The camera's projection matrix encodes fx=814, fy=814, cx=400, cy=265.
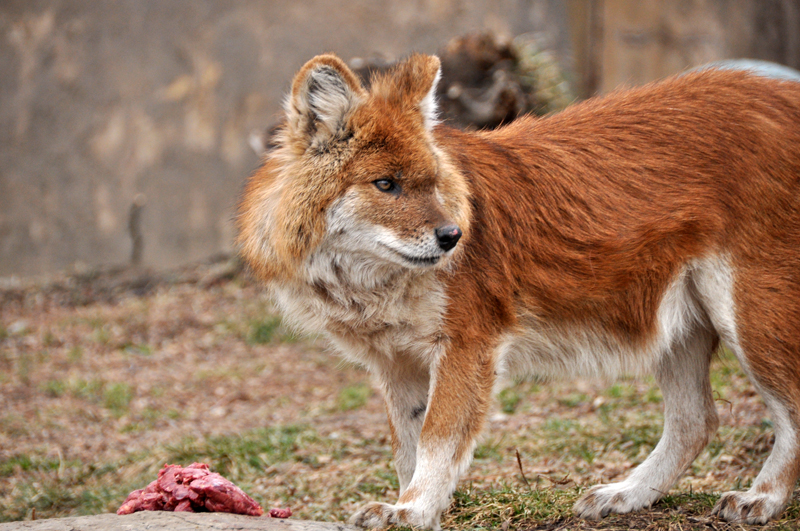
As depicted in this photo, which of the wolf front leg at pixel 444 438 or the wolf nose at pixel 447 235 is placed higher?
the wolf nose at pixel 447 235

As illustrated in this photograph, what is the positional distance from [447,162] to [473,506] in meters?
1.71

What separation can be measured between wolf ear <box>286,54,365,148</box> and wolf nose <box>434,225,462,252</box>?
686mm

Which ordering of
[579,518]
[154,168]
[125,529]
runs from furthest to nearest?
1. [154,168]
2. [579,518]
3. [125,529]

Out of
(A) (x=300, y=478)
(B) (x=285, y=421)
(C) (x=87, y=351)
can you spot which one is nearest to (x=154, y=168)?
(C) (x=87, y=351)

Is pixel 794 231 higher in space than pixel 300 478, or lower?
higher

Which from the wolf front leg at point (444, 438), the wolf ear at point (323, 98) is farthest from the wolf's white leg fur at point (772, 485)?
the wolf ear at point (323, 98)

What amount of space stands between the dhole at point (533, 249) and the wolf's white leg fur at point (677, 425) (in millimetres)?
12

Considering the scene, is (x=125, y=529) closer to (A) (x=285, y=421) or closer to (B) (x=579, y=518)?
(B) (x=579, y=518)

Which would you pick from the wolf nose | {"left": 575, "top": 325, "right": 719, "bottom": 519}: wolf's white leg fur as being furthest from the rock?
{"left": 575, "top": 325, "right": 719, "bottom": 519}: wolf's white leg fur

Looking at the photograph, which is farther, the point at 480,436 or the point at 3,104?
the point at 3,104

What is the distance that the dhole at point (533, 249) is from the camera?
12.4 feet

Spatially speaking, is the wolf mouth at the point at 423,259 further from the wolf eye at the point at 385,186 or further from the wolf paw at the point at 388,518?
the wolf paw at the point at 388,518

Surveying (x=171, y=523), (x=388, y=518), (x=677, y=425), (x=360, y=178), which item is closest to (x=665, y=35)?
(x=677, y=425)

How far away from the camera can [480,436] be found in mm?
3852
